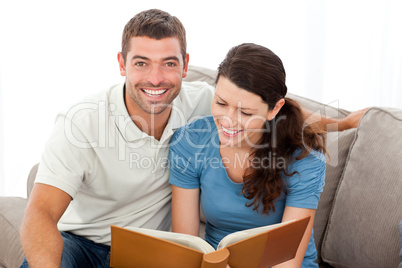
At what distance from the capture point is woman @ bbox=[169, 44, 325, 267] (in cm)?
155

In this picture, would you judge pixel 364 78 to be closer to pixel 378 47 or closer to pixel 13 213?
pixel 378 47

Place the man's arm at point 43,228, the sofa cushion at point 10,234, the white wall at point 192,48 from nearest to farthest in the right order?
the man's arm at point 43,228
the sofa cushion at point 10,234
the white wall at point 192,48

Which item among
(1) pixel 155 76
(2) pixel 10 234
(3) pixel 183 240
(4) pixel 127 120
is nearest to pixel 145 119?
(4) pixel 127 120

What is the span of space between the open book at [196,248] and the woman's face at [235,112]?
13.6 inches

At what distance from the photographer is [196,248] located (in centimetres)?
130

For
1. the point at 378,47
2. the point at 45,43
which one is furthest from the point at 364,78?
the point at 45,43

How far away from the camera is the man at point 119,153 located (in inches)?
62.7

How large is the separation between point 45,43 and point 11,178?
81cm

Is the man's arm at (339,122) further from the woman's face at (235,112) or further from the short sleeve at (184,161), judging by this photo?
the short sleeve at (184,161)

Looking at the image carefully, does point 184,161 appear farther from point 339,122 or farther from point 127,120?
point 339,122

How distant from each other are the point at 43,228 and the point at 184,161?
48 centimetres

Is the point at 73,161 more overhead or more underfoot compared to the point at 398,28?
more underfoot

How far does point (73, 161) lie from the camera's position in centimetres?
161

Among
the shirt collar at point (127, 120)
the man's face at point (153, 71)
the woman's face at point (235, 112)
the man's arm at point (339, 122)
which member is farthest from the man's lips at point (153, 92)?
the man's arm at point (339, 122)
